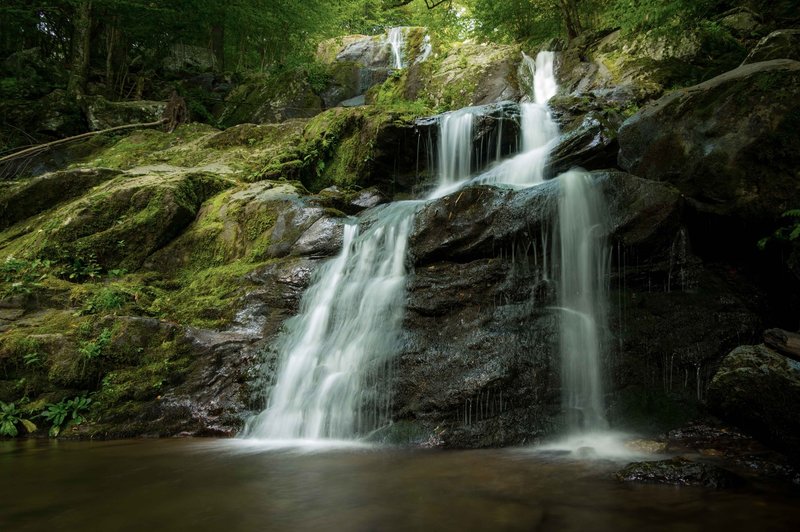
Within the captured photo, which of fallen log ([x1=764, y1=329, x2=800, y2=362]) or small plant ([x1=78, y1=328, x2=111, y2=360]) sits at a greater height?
fallen log ([x1=764, y1=329, x2=800, y2=362])

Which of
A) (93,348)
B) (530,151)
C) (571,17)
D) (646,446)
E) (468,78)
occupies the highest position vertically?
(571,17)

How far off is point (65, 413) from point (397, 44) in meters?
18.2

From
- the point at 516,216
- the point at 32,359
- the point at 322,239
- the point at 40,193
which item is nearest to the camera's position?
the point at 32,359

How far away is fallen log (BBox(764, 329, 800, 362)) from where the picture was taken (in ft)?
11.2

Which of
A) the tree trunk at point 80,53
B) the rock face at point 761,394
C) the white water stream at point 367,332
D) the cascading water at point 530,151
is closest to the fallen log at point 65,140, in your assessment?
the tree trunk at point 80,53

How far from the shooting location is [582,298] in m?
5.48

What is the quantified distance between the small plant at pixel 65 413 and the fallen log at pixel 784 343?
669cm

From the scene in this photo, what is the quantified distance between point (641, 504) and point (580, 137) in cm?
648

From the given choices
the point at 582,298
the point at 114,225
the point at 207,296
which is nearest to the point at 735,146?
the point at 582,298

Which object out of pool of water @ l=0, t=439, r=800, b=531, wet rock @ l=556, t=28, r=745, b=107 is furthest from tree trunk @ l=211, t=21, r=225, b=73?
pool of water @ l=0, t=439, r=800, b=531

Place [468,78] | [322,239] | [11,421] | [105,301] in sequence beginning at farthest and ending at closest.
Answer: [468,78], [322,239], [105,301], [11,421]

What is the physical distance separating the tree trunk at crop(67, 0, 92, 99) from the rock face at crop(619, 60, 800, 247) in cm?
1509

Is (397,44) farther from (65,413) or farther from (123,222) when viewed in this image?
(65,413)

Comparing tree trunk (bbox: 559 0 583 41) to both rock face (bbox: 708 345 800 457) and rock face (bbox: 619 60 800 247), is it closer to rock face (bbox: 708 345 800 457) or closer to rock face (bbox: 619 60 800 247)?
rock face (bbox: 619 60 800 247)
